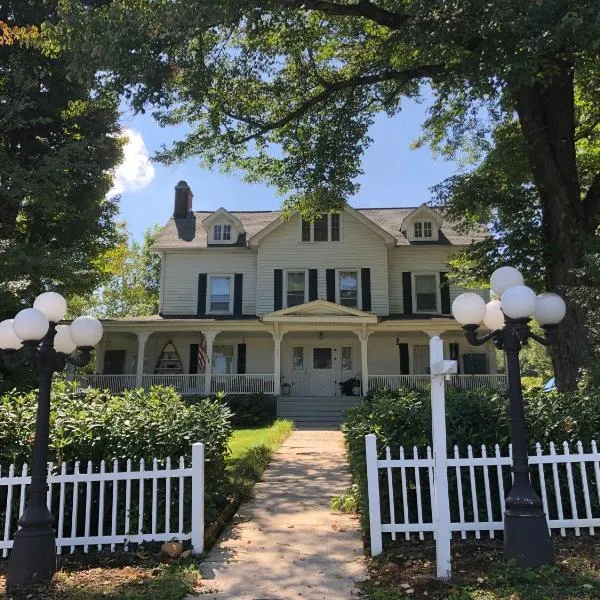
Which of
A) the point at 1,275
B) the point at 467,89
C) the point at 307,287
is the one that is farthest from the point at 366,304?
the point at 1,275

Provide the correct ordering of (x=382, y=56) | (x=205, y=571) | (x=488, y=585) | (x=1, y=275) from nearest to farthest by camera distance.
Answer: (x=488, y=585)
(x=205, y=571)
(x=382, y=56)
(x=1, y=275)

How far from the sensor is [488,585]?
404 centimetres

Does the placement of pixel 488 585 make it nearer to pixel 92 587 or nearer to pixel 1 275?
pixel 92 587

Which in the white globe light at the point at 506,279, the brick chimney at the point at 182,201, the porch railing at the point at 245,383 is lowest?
the porch railing at the point at 245,383

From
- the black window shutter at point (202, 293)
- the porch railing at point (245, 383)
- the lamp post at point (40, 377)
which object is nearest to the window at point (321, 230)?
the black window shutter at point (202, 293)

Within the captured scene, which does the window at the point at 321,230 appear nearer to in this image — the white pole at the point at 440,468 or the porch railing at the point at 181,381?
the porch railing at the point at 181,381

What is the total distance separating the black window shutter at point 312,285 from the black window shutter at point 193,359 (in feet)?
17.4

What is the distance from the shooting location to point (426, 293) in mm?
22234

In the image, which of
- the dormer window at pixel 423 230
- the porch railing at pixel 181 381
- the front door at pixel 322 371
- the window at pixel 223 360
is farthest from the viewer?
the dormer window at pixel 423 230

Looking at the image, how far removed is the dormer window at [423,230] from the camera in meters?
23.0

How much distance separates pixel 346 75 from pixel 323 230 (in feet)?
29.5

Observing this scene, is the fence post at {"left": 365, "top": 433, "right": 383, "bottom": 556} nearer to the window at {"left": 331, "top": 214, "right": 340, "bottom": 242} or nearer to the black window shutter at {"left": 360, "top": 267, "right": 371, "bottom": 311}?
the black window shutter at {"left": 360, "top": 267, "right": 371, "bottom": 311}

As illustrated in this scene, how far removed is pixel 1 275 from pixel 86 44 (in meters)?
7.17

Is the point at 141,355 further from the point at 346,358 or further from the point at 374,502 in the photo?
the point at 374,502
